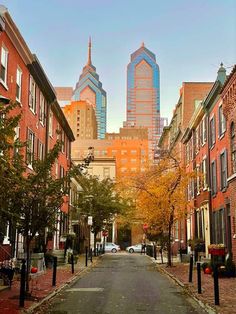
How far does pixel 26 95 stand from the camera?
26.5m

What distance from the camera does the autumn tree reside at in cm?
3005

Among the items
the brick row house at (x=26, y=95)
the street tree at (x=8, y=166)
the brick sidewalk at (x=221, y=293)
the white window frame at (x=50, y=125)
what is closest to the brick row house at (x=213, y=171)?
the brick sidewalk at (x=221, y=293)

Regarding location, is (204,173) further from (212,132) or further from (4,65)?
(4,65)

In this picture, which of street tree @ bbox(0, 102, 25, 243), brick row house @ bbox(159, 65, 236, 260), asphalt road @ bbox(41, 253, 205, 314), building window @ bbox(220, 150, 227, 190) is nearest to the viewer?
street tree @ bbox(0, 102, 25, 243)

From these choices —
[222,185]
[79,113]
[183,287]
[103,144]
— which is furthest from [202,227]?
[79,113]

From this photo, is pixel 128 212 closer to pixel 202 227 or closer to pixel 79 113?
pixel 202 227

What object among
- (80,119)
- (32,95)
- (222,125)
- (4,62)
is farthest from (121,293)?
(80,119)

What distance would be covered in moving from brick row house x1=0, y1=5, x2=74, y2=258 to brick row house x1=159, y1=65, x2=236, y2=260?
8805 mm

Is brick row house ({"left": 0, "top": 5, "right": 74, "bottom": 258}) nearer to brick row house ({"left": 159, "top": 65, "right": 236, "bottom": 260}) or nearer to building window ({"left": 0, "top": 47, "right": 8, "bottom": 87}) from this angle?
building window ({"left": 0, "top": 47, "right": 8, "bottom": 87})

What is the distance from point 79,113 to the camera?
180 metres

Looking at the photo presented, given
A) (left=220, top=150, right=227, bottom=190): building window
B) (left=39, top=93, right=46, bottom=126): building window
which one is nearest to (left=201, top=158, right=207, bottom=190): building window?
(left=220, top=150, right=227, bottom=190): building window

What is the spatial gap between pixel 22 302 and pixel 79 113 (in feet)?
555

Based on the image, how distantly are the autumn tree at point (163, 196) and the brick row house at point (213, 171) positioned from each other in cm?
192

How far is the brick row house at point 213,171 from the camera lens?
26266 millimetres
